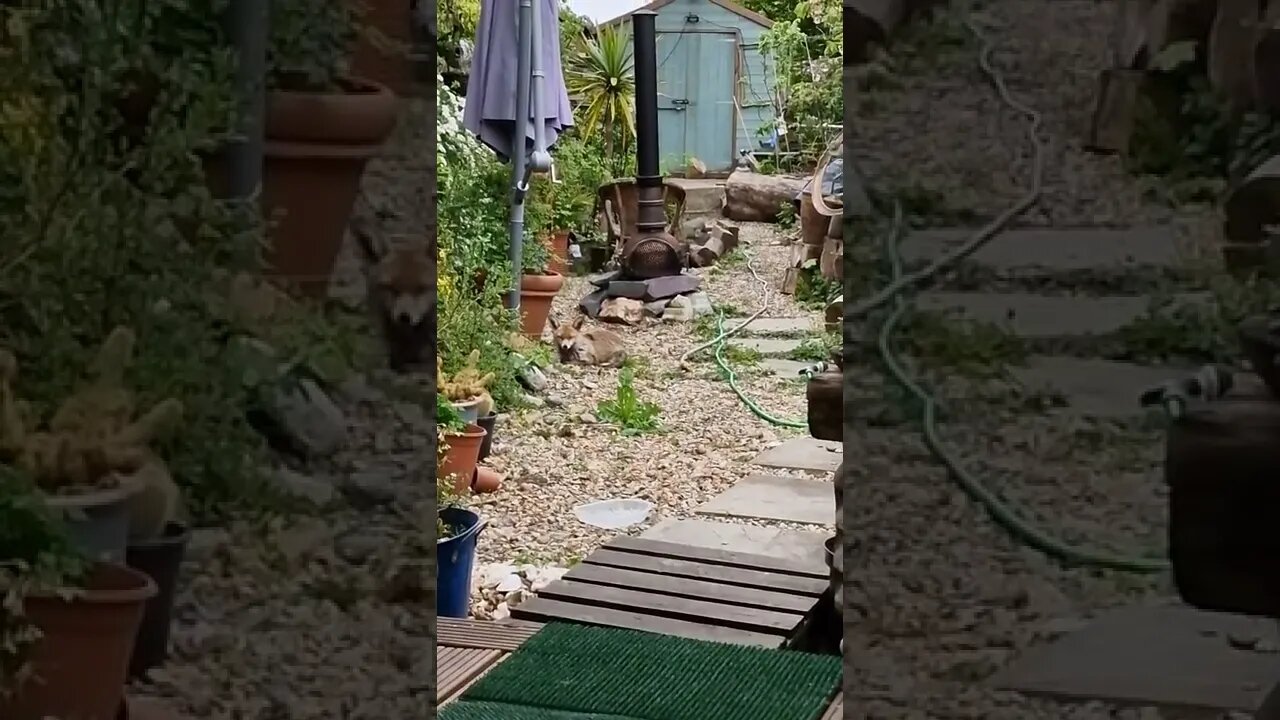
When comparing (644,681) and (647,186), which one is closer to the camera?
(644,681)

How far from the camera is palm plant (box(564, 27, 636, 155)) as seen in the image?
7.22 meters

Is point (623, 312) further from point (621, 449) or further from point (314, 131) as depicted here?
point (314, 131)

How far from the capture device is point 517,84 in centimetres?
405

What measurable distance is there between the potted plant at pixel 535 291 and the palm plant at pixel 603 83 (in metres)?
1.79

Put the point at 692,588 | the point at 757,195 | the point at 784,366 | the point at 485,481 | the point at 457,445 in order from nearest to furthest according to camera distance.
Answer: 1. the point at 692,588
2. the point at 457,445
3. the point at 485,481
4. the point at 784,366
5. the point at 757,195

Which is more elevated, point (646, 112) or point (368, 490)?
point (646, 112)

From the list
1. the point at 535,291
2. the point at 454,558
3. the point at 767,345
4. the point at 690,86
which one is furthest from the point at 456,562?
the point at 690,86

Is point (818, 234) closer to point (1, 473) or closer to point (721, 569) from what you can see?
point (721, 569)

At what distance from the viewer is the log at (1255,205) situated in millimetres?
1376

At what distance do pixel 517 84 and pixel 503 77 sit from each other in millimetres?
79

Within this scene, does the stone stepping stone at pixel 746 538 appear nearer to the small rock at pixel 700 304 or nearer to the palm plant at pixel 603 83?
the small rock at pixel 700 304

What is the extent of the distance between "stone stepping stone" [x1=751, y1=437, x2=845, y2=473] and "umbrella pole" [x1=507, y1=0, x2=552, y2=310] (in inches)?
46.9

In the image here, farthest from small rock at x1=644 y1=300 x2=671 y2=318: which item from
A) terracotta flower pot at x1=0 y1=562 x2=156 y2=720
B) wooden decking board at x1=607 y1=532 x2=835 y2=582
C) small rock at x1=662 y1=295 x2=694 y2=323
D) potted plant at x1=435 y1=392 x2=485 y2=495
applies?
terracotta flower pot at x1=0 y1=562 x2=156 y2=720

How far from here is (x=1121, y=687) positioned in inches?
58.8
